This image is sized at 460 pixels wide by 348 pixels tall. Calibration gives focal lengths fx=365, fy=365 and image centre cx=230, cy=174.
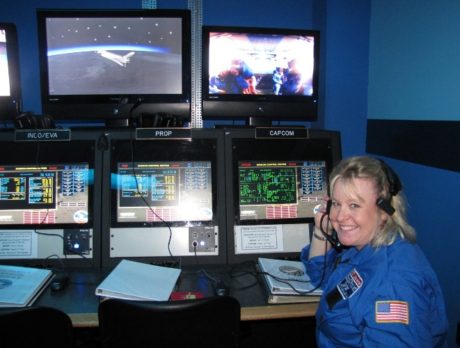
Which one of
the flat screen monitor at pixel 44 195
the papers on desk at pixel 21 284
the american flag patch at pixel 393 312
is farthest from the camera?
Answer: the flat screen monitor at pixel 44 195

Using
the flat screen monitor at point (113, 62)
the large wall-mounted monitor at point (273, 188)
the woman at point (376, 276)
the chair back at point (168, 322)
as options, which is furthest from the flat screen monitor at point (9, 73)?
the woman at point (376, 276)

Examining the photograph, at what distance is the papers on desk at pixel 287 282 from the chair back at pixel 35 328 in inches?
27.3

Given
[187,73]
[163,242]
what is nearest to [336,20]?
[187,73]

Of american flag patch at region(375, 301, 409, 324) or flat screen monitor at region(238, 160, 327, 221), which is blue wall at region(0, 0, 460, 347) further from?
american flag patch at region(375, 301, 409, 324)

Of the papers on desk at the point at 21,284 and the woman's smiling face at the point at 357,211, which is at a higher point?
the woman's smiling face at the point at 357,211

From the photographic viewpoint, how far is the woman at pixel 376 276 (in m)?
0.97

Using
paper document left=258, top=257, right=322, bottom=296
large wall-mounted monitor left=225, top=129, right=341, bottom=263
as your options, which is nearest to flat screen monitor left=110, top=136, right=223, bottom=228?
large wall-mounted monitor left=225, top=129, right=341, bottom=263

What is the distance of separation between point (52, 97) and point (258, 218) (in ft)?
3.88

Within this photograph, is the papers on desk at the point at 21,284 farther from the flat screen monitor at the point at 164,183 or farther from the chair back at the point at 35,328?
the flat screen monitor at the point at 164,183

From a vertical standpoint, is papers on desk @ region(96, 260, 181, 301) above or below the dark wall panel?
below

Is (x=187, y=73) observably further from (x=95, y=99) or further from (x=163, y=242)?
(x=163, y=242)

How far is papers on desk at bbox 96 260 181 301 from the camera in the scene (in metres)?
1.29

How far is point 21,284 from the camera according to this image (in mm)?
1391

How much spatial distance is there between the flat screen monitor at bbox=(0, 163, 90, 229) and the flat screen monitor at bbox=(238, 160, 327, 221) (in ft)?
2.49
